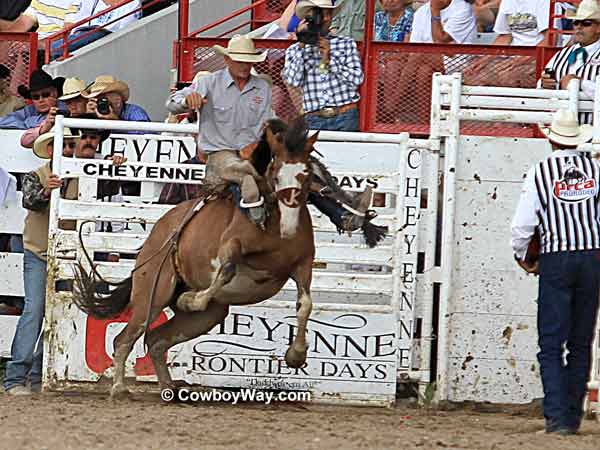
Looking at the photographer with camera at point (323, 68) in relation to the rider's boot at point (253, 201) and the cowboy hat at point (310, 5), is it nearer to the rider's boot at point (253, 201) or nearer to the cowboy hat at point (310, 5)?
the cowboy hat at point (310, 5)

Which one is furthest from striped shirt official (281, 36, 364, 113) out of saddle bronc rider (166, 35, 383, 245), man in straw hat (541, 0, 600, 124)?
man in straw hat (541, 0, 600, 124)

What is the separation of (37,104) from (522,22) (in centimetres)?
401

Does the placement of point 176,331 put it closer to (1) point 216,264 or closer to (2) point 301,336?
(1) point 216,264

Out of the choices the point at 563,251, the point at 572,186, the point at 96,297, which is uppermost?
the point at 572,186

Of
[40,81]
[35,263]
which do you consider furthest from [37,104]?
[35,263]

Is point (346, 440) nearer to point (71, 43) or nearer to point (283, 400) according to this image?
point (283, 400)

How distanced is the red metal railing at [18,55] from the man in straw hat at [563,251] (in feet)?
17.1

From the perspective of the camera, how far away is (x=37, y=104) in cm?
1065

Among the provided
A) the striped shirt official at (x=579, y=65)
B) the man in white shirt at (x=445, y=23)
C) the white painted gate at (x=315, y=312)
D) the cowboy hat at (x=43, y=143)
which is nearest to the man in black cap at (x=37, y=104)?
the cowboy hat at (x=43, y=143)

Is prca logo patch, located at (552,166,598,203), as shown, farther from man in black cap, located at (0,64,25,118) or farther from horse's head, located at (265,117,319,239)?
man in black cap, located at (0,64,25,118)

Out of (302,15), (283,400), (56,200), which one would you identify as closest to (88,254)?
(56,200)

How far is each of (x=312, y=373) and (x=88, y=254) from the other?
1805mm

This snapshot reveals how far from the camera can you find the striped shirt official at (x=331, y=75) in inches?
412

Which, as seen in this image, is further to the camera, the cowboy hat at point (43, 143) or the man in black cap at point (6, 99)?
the man in black cap at point (6, 99)
